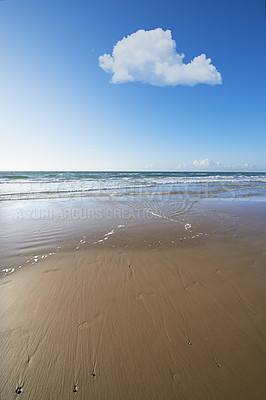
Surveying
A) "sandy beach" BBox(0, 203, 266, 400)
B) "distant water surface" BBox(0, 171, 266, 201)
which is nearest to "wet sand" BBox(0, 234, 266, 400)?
"sandy beach" BBox(0, 203, 266, 400)

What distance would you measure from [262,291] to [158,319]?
7.07ft

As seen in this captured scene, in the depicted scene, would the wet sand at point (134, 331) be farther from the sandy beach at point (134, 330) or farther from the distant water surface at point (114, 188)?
the distant water surface at point (114, 188)

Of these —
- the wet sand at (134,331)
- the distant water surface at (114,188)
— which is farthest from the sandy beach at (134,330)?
the distant water surface at (114,188)

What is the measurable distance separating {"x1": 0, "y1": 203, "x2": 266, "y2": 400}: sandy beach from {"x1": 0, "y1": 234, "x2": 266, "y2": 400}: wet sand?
0.04 feet

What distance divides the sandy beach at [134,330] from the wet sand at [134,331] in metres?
0.01

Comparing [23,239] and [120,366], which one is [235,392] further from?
[23,239]

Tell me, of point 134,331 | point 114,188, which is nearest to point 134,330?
point 134,331

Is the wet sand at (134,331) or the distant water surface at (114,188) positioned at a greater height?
the distant water surface at (114,188)

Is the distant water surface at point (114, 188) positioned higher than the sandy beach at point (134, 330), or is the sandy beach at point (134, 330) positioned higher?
the distant water surface at point (114, 188)

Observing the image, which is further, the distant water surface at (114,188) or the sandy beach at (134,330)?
the distant water surface at (114,188)

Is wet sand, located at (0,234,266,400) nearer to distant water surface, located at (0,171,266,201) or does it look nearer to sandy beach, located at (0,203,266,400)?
sandy beach, located at (0,203,266,400)

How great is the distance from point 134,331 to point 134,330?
14 millimetres

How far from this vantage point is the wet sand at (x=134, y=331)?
181 cm

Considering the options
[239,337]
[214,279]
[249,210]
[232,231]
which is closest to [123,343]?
[239,337]
